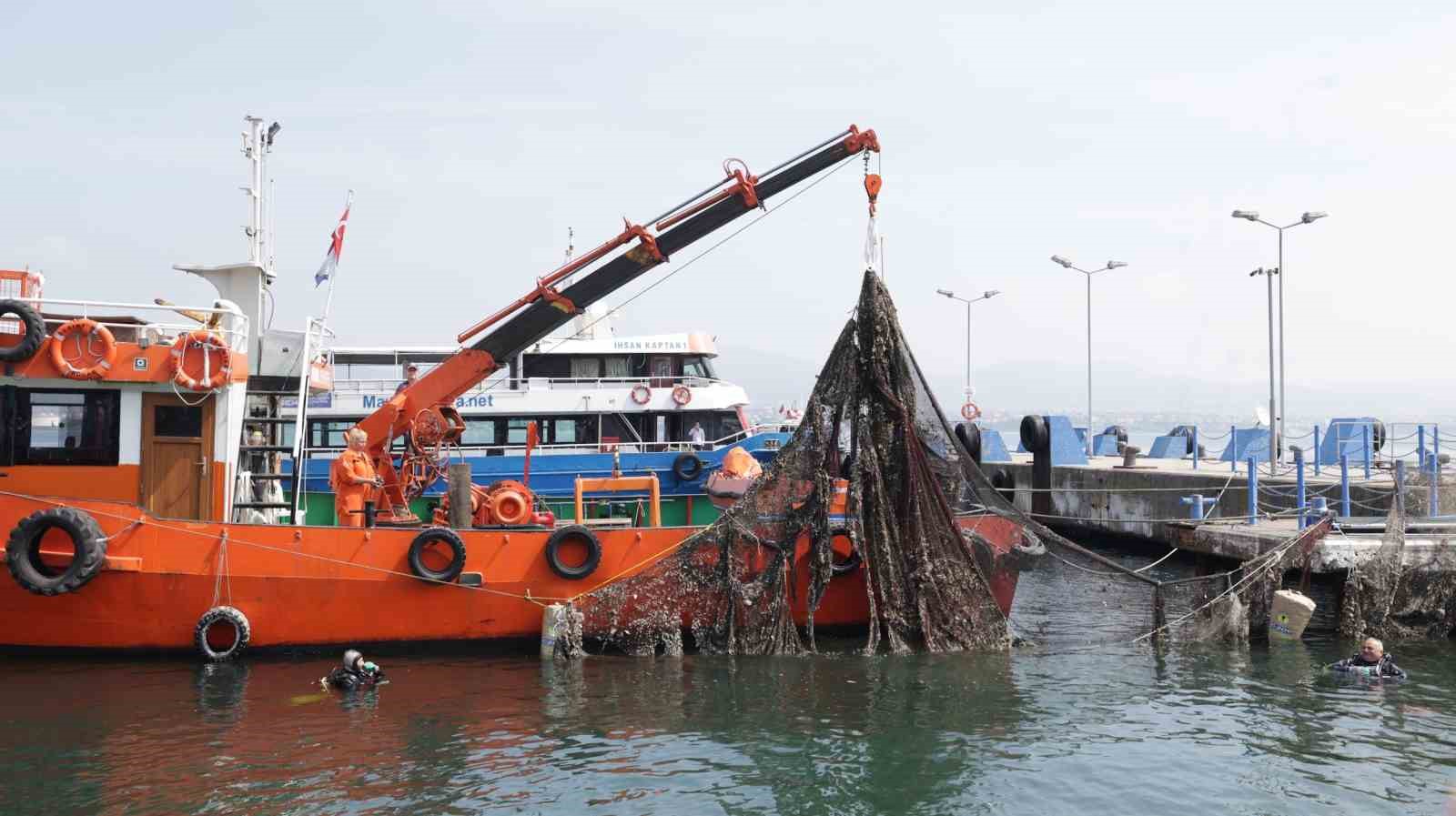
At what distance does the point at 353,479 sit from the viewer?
13945 mm

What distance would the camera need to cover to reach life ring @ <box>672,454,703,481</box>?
20.9 m

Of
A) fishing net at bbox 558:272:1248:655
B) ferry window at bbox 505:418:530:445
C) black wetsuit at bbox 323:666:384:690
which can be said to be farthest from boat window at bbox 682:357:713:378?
black wetsuit at bbox 323:666:384:690

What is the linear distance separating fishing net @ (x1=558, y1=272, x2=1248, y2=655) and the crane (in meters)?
2.19

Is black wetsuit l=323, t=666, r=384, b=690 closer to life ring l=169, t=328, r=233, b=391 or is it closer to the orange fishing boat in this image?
the orange fishing boat

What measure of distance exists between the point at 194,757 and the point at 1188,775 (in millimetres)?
8631

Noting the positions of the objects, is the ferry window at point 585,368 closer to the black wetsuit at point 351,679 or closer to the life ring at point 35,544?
the black wetsuit at point 351,679

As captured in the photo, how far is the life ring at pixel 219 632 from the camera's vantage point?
42.9 feet

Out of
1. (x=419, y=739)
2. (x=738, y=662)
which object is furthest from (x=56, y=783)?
(x=738, y=662)

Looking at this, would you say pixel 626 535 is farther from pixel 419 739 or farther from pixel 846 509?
pixel 419 739

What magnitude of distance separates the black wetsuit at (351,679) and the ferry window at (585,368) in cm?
1160

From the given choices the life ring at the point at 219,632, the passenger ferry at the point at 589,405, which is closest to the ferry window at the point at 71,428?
the life ring at the point at 219,632

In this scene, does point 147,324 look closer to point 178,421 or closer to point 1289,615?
point 178,421

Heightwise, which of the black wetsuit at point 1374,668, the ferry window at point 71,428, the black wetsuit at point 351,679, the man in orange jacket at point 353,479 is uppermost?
the ferry window at point 71,428

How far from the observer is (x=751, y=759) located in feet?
33.2
